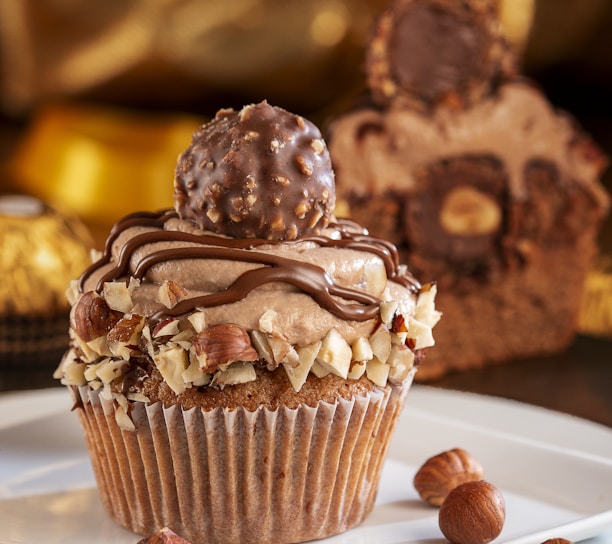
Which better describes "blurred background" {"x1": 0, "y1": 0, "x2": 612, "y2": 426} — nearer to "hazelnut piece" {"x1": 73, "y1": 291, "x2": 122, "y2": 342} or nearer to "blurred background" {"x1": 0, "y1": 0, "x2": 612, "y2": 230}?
"blurred background" {"x1": 0, "y1": 0, "x2": 612, "y2": 230}

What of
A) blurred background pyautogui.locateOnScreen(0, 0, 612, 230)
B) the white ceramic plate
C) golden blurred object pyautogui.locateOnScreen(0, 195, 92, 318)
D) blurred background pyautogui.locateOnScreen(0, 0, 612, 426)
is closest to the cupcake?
the white ceramic plate

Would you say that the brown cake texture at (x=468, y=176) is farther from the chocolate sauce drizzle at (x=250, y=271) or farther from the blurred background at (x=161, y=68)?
the blurred background at (x=161, y=68)

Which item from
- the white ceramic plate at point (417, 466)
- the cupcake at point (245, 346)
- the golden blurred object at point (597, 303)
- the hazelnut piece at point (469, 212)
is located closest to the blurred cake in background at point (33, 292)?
the white ceramic plate at point (417, 466)

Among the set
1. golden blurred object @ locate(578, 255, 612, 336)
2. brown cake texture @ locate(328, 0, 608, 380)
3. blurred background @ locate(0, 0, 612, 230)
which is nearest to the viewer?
brown cake texture @ locate(328, 0, 608, 380)

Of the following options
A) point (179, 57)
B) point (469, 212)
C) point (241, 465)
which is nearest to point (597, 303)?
point (469, 212)

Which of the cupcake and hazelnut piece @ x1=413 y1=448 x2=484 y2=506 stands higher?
the cupcake

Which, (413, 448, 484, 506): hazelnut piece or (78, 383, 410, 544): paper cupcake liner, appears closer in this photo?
(78, 383, 410, 544): paper cupcake liner
